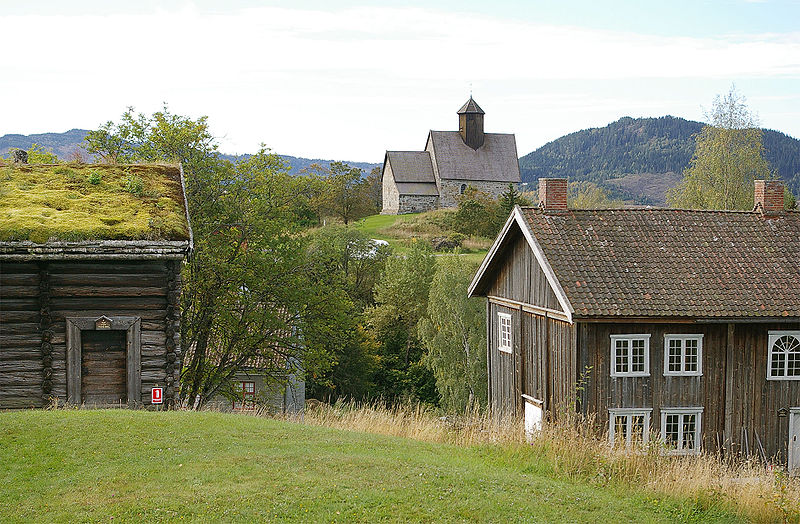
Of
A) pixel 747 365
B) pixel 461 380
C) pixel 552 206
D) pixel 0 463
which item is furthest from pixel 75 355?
pixel 461 380

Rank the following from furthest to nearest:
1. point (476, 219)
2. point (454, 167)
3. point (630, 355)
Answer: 1. point (454, 167)
2. point (476, 219)
3. point (630, 355)

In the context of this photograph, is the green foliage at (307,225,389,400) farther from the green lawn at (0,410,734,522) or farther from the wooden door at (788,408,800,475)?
the wooden door at (788,408,800,475)

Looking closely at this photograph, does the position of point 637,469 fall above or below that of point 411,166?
below

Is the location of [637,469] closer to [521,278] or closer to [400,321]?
[521,278]

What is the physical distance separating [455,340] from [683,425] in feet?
82.5

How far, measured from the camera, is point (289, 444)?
13.5 m

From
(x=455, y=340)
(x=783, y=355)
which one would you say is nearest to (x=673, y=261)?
(x=783, y=355)

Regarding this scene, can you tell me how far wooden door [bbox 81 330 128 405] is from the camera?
1655cm

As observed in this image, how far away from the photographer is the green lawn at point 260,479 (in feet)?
33.2

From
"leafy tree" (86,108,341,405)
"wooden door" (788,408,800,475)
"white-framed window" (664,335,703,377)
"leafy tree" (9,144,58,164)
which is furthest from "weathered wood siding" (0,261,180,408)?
"wooden door" (788,408,800,475)

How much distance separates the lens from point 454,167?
91750mm

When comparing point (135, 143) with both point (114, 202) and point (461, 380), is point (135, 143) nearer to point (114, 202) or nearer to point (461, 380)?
→ point (114, 202)

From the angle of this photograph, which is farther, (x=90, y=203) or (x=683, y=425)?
(x=683, y=425)

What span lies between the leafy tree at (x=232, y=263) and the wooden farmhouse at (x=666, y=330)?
23.2 feet
